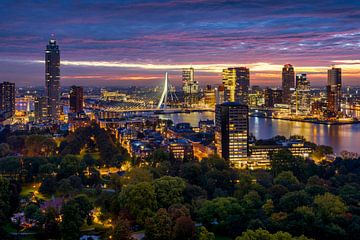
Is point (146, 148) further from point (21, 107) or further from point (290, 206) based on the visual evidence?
point (21, 107)

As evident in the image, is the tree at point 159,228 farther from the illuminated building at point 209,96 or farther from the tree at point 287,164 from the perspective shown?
the illuminated building at point 209,96

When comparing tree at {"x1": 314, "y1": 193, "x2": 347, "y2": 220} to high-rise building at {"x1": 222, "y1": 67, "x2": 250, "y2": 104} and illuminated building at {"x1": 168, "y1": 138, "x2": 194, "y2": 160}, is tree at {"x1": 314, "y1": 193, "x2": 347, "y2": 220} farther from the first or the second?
high-rise building at {"x1": 222, "y1": 67, "x2": 250, "y2": 104}

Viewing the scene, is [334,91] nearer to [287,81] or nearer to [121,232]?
[287,81]

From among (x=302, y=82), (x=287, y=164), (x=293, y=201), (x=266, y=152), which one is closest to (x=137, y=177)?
(x=293, y=201)

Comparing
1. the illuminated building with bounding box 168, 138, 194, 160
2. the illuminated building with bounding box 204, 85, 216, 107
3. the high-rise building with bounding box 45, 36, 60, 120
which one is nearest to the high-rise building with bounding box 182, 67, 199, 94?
the illuminated building with bounding box 204, 85, 216, 107

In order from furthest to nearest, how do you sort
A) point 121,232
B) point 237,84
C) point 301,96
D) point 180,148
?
point 237,84
point 301,96
point 180,148
point 121,232

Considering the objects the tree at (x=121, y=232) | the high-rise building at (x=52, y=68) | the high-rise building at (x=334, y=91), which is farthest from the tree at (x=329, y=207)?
the high-rise building at (x=52, y=68)
